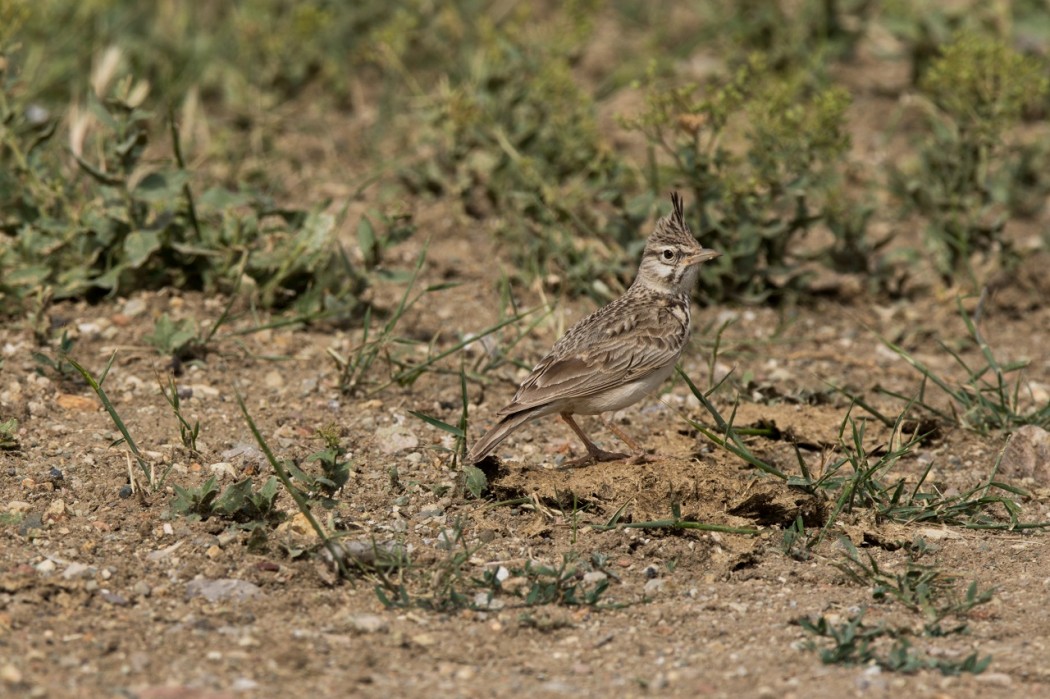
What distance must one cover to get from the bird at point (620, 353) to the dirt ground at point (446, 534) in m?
0.25

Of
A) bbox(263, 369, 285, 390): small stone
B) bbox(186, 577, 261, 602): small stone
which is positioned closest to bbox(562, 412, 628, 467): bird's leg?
bbox(263, 369, 285, 390): small stone

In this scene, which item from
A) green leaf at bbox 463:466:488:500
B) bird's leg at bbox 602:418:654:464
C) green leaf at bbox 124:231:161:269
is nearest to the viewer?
green leaf at bbox 463:466:488:500

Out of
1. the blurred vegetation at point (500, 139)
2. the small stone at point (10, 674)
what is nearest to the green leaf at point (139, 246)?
the blurred vegetation at point (500, 139)

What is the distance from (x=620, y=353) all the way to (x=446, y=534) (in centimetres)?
128

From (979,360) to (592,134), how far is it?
A: 97.1 inches

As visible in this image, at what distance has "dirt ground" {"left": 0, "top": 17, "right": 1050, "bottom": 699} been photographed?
13.6 feet

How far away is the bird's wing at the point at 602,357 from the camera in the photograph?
5.70 m

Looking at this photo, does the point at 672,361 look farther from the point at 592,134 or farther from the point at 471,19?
the point at 471,19

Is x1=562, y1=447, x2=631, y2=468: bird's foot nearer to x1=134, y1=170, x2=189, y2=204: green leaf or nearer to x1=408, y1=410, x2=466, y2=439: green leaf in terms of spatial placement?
x1=408, y1=410, x2=466, y2=439: green leaf

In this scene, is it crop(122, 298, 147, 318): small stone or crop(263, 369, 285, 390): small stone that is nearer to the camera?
crop(263, 369, 285, 390): small stone

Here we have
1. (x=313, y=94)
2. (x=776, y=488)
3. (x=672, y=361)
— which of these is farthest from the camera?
(x=313, y=94)

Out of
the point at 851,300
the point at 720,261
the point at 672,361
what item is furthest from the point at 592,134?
the point at 672,361

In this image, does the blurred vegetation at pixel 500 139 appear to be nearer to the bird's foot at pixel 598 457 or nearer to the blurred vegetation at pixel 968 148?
the blurred vegetation at pixel 968 148

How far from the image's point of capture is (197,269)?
7020 mm
